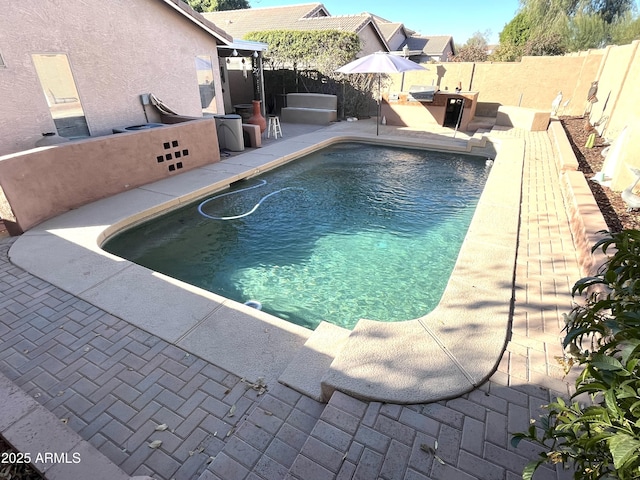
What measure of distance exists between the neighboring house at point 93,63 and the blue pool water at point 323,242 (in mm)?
3237

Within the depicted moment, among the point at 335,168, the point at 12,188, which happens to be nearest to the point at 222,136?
the point at 335,168

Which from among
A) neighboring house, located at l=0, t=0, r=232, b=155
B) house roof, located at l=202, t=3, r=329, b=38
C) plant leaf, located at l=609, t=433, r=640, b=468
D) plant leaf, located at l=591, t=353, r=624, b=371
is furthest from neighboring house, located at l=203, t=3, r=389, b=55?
plant leaf, located at l=609, t=433, r=640, b=468

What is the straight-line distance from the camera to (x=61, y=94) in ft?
23.7

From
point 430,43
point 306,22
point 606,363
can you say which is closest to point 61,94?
point 606,363

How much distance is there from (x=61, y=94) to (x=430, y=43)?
36579 mm

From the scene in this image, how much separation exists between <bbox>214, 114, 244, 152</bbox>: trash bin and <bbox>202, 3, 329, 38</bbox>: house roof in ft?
46.1

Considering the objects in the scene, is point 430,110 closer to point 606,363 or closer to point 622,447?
point 606,363

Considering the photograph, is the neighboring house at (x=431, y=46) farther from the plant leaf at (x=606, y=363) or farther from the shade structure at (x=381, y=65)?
the plant leaf at (x=606, y=363)

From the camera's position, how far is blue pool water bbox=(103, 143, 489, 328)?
14.3ft

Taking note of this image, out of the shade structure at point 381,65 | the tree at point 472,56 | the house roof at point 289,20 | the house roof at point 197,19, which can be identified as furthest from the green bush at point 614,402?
the tree at point 472,56

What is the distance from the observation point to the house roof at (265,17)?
21344 millimetres

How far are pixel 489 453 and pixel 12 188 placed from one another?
651 centimetres

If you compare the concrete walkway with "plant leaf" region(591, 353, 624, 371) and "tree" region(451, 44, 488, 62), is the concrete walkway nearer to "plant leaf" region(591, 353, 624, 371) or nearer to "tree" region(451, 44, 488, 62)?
"plant leaf" region(591, 353, 624, 371)

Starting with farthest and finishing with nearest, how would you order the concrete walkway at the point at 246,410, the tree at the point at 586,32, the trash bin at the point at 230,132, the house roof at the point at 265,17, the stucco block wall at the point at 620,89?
1. the tree at the point at 586,32
2. the house roof at the point at 265,17
3. the trash bin at the point at 230,132
4. the stucco block wall at the point at 620,89
5. the concrete walkway at the point at 246,410
